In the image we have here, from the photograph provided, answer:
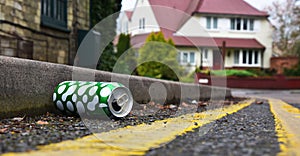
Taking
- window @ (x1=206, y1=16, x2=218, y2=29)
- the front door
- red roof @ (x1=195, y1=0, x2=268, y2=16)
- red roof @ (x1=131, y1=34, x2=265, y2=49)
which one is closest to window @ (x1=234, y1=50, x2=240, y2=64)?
red roof @ (x1=131, y1=34, x2=265, y2=49)

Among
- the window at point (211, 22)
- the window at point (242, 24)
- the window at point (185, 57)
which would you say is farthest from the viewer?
the window at point (242, 24)

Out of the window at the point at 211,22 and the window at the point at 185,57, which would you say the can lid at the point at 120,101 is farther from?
the window at the point at 211,22

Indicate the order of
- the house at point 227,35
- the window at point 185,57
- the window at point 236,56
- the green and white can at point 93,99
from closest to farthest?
the green and white can at point 93,99 < the window at point 185,57 < the house at point 227,35 < the window at point 236,56

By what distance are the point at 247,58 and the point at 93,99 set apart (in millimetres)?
30777

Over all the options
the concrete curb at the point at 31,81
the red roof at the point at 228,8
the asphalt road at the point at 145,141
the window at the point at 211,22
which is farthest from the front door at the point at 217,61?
the asphalt road at the point at 145,141

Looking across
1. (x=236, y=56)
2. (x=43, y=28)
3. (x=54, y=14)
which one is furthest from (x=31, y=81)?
(x=236, y=56)

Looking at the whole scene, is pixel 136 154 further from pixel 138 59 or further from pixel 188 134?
pixel 138 59

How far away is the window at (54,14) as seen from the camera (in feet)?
30.7

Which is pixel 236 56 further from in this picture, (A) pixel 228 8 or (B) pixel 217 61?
(A) pixel 228 8

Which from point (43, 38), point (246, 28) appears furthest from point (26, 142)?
point (246, 28)

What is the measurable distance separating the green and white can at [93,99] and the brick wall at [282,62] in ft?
93.9

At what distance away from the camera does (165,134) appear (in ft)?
7.67

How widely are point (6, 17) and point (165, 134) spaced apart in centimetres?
603

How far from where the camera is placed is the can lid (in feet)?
10.6
